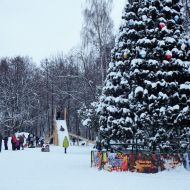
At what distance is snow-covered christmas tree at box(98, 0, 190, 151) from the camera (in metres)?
20.7

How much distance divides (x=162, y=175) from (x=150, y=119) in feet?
11.2

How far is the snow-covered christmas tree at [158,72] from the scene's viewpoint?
20.7 meters

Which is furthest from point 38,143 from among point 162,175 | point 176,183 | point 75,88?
point 176,183

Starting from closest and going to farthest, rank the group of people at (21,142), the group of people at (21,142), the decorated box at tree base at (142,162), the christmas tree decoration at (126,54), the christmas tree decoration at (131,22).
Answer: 1. the decorated box at tree base at (142,162)
2. the christmas tree decoration at (131,22)
3. the christmas tree decoration at (126,54)
4. the group of people at (21,142)
5. the group of people at (21,142)

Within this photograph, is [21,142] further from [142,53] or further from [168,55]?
[168,55]

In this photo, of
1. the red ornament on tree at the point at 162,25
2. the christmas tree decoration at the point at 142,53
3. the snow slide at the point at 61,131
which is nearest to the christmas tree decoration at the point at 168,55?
the christmas tree decoration at the point at 142,53

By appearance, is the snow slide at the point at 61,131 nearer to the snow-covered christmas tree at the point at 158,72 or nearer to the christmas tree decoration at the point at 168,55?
the snow-covered christmas tree at the point at 158,72

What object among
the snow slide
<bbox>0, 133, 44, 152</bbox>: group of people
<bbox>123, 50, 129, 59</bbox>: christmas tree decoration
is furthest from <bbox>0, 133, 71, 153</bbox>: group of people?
<bbox>123, 50, 129, 59</bbox>: christmas tree decoration

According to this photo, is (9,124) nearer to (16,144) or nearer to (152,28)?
(16,144)

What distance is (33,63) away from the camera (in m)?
75.0

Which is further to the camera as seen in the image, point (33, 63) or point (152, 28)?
point (33, 63)

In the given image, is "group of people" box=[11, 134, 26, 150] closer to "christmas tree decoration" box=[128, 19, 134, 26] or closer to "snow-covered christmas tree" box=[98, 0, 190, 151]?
"snow-covered christmas tree" box=[98, 0, 190, 151]

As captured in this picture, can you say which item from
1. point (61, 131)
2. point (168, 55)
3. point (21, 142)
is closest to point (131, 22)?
point (168, 55)

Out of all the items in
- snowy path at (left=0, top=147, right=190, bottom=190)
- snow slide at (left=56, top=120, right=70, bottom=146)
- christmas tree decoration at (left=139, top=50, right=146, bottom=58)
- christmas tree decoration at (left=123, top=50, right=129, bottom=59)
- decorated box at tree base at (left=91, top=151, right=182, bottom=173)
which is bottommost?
snowy path at (left=0, top=147, right=190, bottom=190)
